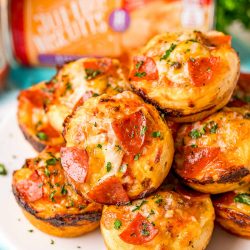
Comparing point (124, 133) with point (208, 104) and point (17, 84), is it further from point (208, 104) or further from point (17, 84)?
point (17, 84)

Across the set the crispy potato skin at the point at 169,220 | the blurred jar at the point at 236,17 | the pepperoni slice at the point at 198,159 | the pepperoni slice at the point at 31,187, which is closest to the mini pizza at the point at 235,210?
the crispy potato skin at the point at 169,220

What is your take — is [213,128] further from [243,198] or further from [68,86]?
[68,86]

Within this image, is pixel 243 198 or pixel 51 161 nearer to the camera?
pixel 243 198

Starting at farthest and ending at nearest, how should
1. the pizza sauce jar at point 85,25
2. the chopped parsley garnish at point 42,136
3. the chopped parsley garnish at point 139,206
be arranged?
the pizza sauce jar at point 85,25
the chopped parsley garnish at point 42,136
the chopped parsley garnish at point 139,206

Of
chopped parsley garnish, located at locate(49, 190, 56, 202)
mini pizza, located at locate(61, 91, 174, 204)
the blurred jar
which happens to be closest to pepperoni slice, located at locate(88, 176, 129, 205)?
mini pizza, located at locate(61, 91, 174, 204)

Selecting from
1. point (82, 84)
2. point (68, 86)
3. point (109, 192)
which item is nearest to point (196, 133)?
point (109, 192)

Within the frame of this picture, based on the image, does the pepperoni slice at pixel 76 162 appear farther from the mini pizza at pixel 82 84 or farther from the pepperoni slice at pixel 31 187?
the mini pizza at pixel 82 84

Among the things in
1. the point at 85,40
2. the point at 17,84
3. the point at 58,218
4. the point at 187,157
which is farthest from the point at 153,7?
the point at 58,218
